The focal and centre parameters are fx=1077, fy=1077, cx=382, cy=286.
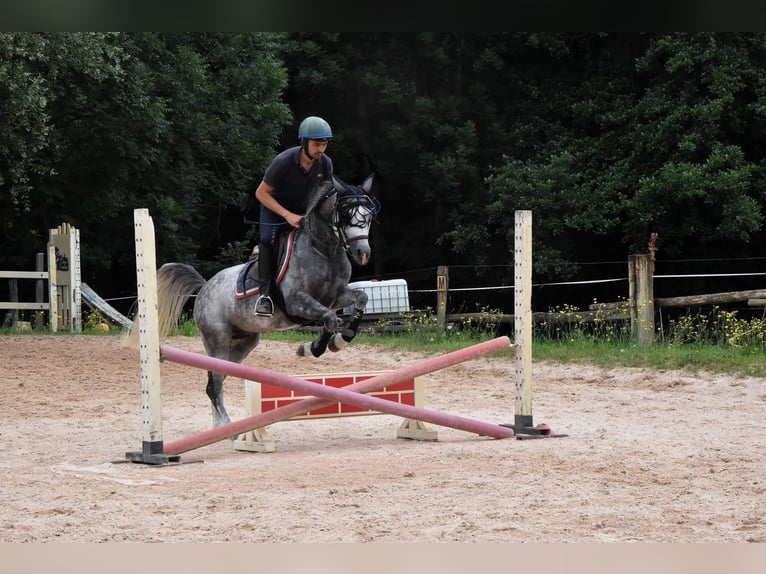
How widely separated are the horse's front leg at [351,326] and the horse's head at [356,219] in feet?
1.44

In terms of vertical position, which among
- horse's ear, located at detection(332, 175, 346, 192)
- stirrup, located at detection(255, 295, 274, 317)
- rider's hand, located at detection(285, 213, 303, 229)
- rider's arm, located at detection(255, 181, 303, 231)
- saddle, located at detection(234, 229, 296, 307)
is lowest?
stirrup, located at detection(255, 295, 274, 317)

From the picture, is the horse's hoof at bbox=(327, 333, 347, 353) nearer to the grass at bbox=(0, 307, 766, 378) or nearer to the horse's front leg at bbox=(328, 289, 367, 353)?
the horse's front leg at bbox=(328, 289, 367, 353)

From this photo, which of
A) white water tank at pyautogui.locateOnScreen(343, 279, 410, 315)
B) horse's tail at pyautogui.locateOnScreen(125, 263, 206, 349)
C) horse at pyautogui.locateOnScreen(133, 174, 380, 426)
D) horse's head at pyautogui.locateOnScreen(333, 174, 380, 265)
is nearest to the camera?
horse's head at pyautogui.locateOnScreen(333, 174, 380, 265)

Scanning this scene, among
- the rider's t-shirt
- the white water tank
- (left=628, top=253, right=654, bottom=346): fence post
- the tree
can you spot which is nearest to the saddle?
the rider's t-shirt

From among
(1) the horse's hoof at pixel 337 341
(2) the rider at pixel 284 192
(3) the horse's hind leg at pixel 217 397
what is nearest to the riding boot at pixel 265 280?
(2) the rider at pixel 284 192

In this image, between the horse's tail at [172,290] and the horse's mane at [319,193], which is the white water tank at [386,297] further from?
the horse's mane at [319,193]

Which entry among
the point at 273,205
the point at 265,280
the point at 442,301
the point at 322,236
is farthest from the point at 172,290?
the point at 442,301

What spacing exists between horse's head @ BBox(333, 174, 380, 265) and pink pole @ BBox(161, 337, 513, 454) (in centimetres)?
83

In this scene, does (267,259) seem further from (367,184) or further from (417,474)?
(417,474)

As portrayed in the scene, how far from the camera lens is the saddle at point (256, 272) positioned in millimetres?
7191

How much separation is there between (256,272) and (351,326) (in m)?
0.93

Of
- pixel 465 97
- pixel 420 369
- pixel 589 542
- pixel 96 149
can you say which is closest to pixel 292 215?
pixel 420 369

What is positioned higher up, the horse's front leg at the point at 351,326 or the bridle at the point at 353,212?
the bridle at the point at 353,212

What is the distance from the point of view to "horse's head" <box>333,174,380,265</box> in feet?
21.5
